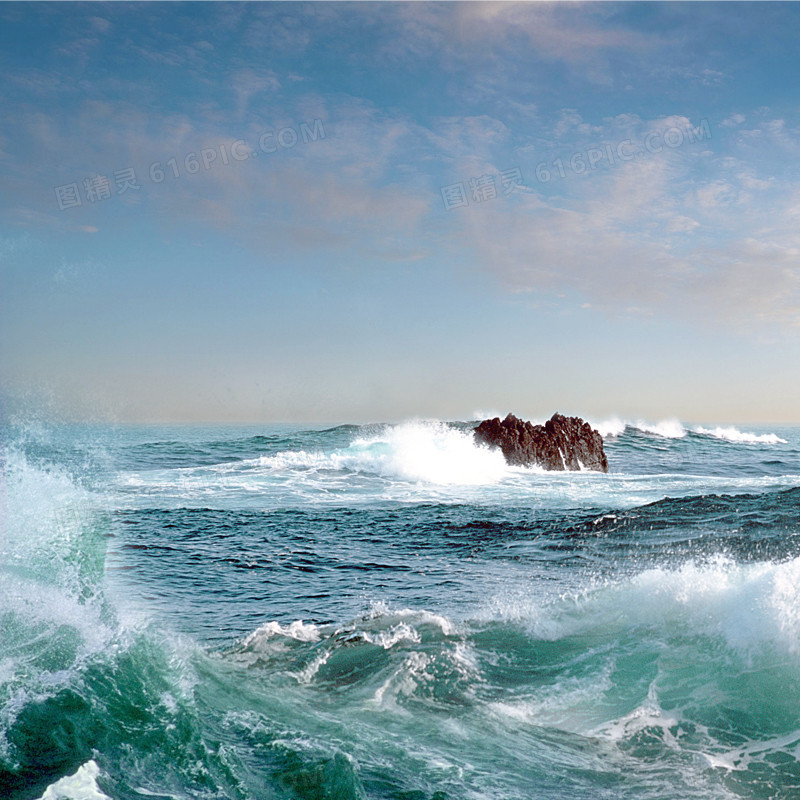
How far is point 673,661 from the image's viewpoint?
25.2 feet

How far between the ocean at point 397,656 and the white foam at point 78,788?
0.8 inches

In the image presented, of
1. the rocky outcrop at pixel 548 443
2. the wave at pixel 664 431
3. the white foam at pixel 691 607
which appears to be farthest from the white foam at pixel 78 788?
the wave at pixel 664 431

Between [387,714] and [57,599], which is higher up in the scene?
[57,599]

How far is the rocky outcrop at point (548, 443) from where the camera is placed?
3041 centimetres

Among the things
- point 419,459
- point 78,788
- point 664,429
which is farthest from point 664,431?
point 78,788

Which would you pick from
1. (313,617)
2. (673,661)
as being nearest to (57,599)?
(313,617)

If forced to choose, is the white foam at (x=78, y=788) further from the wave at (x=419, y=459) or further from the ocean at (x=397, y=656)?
the wave at (x=419, y=459)

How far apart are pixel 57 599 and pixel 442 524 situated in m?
10.1

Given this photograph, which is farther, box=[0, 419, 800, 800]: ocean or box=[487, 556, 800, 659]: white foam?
box=[487, 556, 800, 659]: white foam

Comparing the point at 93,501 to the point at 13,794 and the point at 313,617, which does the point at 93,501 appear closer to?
the point at 313,617

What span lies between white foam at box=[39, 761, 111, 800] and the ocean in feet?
0.07

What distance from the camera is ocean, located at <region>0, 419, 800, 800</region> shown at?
518 cm

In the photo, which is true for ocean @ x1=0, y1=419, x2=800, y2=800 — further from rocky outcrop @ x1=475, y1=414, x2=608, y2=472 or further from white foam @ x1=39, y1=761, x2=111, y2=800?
rocky outcrop @ x1=475, y1=414, x2=608, y2=472

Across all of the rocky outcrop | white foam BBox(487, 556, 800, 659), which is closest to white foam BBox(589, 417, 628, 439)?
the rocky outcrop
